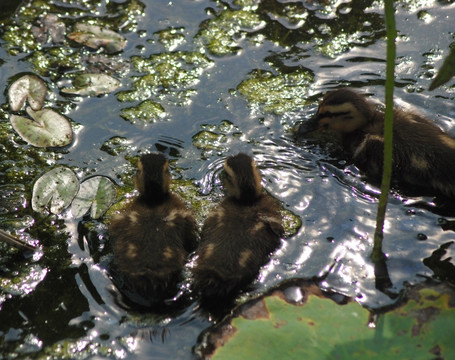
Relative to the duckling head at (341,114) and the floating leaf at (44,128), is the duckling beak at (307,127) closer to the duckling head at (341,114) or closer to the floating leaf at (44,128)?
the duckling head at (341,114)

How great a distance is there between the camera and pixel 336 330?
2.60 metres

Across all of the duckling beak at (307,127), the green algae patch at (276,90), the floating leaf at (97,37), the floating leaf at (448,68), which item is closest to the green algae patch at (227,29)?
the green algae patch at (276,90)

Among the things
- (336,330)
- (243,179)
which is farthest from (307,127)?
(336,330)

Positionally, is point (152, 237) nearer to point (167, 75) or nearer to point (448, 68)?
point (448, 68)

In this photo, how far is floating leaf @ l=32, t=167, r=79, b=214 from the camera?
3.79 metres

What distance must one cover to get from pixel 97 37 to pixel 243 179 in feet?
7.23

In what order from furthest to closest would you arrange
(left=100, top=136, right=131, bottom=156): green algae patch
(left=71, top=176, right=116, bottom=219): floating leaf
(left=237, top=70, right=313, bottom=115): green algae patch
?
(left=237, top=70, right=313, bottom=115): green algae patch
(left=100, top=136, right=131, bottom=156): green algae patch
(left=71, top=176, right=116, bottom=219): floating leaf

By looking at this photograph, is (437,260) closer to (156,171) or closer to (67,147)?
(156,171)

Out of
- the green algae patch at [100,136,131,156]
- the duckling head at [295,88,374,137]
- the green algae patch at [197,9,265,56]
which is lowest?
the green algae patch at [100,136,131,156]

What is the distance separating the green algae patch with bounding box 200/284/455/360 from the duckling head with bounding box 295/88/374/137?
1679 mm

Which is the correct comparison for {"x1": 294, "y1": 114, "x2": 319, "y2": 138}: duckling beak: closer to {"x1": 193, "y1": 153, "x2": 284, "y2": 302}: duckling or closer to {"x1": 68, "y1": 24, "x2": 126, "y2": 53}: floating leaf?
{"x1": 193, "y1": 153, "x2": 284, "y2": 302}: duckling

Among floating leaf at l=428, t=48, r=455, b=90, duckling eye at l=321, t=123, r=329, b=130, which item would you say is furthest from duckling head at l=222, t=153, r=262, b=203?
floating leaf at l=428, t=48, r=455, b=90

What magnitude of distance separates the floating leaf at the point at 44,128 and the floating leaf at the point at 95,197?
490 millimetres

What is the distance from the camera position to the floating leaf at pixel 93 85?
467 cm
